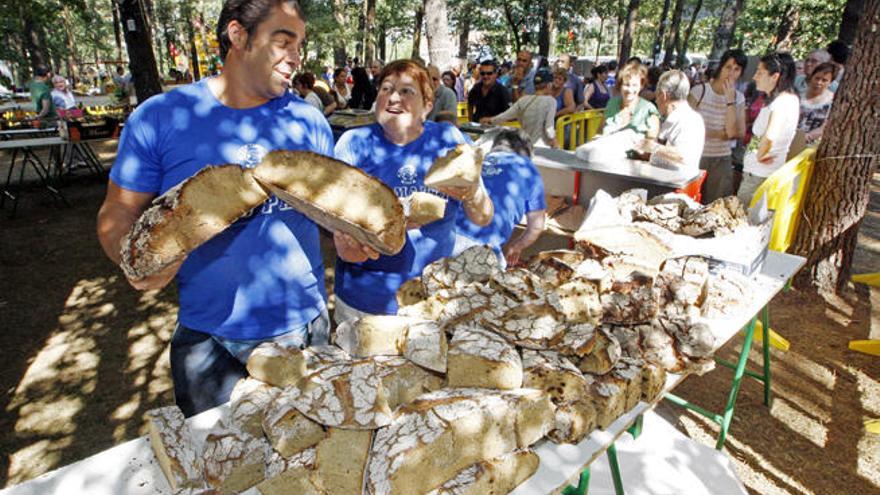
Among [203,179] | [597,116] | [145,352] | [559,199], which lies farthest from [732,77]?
[145,352]

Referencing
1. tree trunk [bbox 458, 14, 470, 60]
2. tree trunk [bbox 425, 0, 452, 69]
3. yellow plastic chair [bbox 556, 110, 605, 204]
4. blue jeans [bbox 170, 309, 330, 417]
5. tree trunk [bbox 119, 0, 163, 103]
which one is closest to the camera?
blue jeans [bbox 170, 309, 330, 417]

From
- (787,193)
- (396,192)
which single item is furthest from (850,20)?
(396,192)

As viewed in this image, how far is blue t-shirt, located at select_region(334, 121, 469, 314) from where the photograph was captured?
Result: 7.37ft

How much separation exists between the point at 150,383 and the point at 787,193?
4.74 metres

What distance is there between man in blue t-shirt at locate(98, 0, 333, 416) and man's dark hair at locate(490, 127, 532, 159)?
148 centimetres

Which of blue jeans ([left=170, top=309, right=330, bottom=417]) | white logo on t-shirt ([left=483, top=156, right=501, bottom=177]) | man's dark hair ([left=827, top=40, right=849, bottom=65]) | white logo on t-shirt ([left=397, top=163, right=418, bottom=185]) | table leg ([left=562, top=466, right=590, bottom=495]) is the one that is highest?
man's dark hair ([left=827, top=40, right=849, bottom=65])

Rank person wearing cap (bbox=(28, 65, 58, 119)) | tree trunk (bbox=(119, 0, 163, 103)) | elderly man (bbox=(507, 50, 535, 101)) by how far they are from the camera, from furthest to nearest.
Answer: person wearing cap (bbox=(28, 65, 58, 119))
elderly man (bbox=(507, 50, 535, 101))
tree trunk (bbox=(119, 0, 163, 103))

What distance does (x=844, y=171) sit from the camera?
14.2ft

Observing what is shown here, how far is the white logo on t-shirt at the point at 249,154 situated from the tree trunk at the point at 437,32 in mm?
5187

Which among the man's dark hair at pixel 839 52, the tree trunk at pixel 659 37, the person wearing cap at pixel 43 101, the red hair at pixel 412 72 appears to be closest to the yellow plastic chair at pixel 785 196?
the red hair at pixel 412 72

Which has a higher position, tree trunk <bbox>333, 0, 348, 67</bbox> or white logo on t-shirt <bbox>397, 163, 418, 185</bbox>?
tree trunk <bbox>333, 0, 348, 67</bbox>

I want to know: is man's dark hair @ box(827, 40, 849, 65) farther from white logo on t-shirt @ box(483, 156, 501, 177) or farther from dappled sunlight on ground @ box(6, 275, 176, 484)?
dappled sunlight on ground @ box(6, 275, 176, 484)

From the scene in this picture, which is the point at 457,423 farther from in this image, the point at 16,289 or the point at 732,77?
the point at 16,289

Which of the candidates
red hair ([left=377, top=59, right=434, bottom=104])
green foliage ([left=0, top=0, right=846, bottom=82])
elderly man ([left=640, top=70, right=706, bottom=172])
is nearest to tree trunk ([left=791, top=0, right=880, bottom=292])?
elderly man ([left=640, top=70, right=706, bottom=172])
